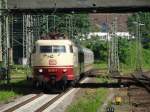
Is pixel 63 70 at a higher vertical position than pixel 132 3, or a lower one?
lower

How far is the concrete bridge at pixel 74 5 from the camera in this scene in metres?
31.8

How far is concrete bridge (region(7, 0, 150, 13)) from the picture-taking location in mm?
31797

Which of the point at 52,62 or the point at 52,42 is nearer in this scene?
the point at 52,62

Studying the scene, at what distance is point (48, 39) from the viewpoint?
2891 cm

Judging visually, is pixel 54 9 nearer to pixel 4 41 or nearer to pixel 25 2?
pixel 25 2

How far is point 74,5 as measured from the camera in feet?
106

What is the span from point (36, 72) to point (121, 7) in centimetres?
696

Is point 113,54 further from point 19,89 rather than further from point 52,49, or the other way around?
point 52,49

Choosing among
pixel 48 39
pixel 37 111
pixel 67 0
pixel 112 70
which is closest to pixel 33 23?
pixel 112 70

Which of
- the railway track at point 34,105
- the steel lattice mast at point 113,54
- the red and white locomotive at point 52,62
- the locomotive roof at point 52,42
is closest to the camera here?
the railway track at point 34,105

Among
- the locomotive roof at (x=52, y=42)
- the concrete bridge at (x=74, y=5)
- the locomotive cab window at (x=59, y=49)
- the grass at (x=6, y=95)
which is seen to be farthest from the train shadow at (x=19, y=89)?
the concrete bridge at (x=74, y=5)

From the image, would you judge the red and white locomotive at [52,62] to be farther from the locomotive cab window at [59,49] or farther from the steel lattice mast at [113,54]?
the steel lattice mast at [113,54]

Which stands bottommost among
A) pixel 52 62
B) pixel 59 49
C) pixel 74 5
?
pixel 52 62

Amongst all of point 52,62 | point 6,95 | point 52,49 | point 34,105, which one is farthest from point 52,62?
point 34,105
